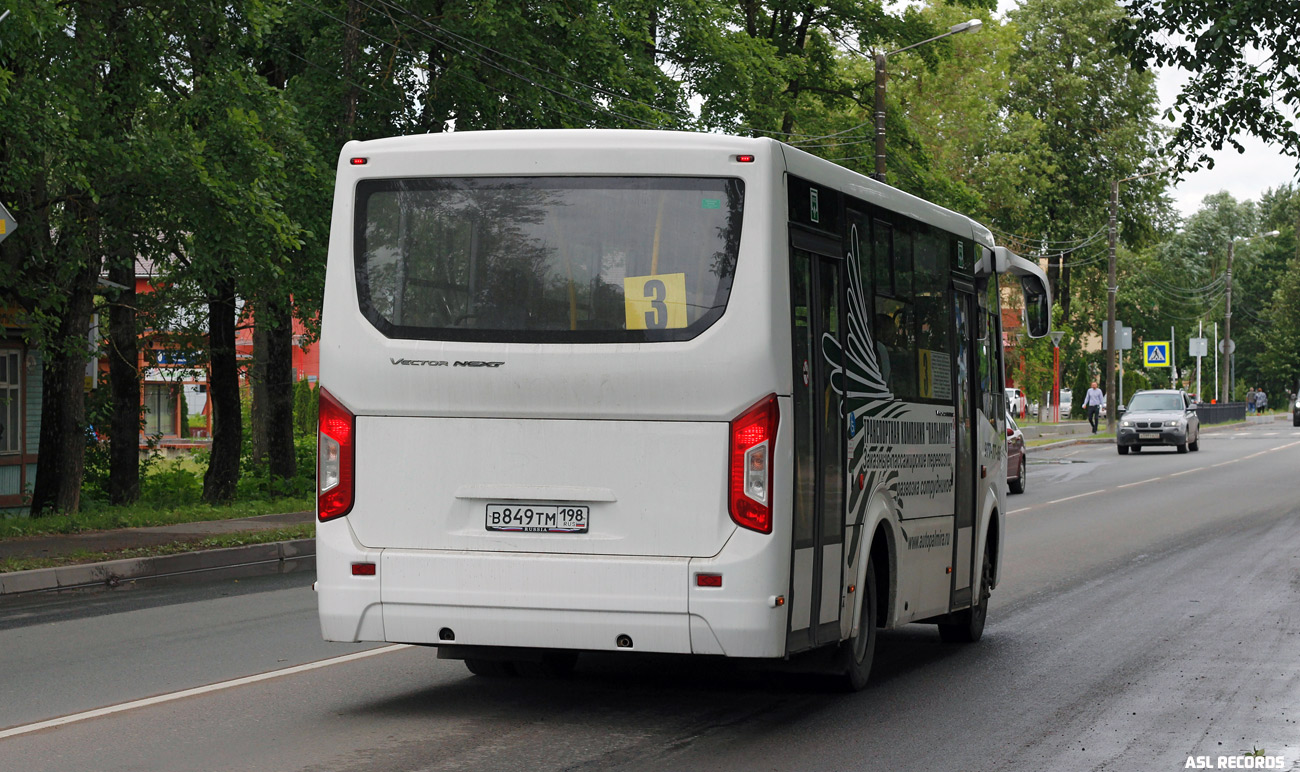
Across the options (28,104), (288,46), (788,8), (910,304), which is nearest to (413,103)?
(288,46)

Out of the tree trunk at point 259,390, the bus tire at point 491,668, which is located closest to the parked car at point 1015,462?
the tree trunk at point 259,390

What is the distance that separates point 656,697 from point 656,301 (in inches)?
91.7

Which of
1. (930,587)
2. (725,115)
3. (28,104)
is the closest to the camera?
(930,587)

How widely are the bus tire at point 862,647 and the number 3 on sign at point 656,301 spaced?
2.06m

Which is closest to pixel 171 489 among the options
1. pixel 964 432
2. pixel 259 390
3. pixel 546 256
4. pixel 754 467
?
pixel 259 390

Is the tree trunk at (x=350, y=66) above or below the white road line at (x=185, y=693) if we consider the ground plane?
above

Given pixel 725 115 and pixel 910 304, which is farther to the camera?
pixel 725 115

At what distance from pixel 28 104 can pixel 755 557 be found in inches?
482

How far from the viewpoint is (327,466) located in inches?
316

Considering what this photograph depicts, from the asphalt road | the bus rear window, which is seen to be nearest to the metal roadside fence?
the asphalt road

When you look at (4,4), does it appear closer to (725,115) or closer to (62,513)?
(62,513)

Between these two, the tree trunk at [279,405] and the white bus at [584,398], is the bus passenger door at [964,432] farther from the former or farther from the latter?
the tree trunk at [279,405]

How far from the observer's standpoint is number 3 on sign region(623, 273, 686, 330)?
7660 mm

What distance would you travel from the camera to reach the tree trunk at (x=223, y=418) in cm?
2694
